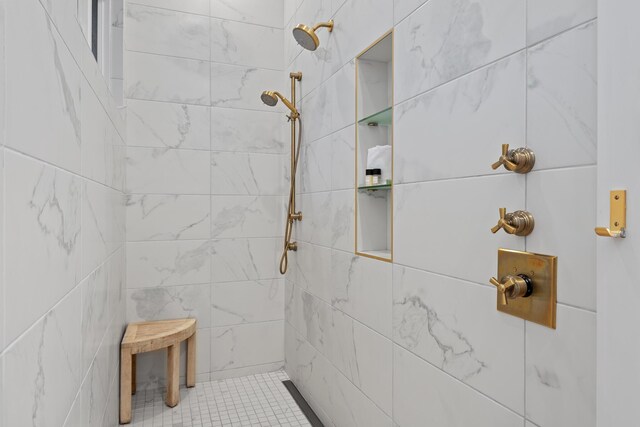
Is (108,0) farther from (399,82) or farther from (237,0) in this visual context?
(399,82)

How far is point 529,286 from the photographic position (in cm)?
86

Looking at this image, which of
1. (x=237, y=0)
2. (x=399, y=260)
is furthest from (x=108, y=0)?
(x=399, y=260)

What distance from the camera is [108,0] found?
202cm

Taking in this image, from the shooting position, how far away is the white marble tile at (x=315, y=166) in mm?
1980

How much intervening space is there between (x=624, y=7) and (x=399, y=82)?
0.76 metres

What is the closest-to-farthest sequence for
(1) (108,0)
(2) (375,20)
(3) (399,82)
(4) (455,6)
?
(4) (455,6) → (3) (399,82) → (2) (375,20) → (1) (108,0)

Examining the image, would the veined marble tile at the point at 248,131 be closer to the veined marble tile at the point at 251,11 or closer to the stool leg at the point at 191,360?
the veined marble tile at the point at 251,11

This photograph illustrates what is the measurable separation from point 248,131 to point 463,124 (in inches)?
71.6

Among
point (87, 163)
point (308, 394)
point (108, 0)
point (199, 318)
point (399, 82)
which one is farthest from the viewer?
point (199, 318)

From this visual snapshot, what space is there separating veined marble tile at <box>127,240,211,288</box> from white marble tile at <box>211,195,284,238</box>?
0.15 m

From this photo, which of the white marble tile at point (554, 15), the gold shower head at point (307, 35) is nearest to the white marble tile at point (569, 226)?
the white marble tile at point (554, 15)

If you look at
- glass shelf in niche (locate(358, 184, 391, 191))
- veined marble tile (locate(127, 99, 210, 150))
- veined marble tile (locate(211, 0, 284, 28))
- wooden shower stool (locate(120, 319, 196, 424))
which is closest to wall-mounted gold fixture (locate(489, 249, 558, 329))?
glass shelf in niche (locate(358, 184, 391, 191))

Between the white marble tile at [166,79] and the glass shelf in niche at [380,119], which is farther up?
the white marble tile at [166,79]

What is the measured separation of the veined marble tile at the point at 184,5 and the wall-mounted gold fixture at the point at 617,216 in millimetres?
2545
